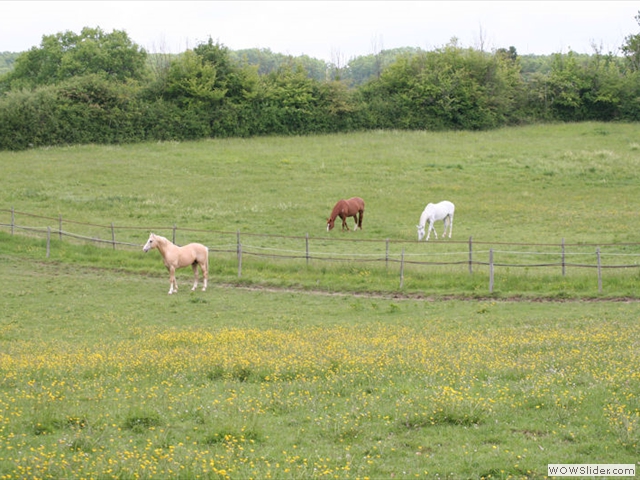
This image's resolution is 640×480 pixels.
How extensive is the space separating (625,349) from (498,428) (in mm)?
4567

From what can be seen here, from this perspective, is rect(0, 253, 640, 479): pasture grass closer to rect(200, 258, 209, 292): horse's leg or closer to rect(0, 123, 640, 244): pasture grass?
rect(200, 258, 209, 292): horse's leg

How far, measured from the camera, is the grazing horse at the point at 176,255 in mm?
20938

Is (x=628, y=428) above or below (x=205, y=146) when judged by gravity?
below

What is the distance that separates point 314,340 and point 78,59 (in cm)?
6219

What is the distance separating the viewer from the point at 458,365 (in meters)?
10.4

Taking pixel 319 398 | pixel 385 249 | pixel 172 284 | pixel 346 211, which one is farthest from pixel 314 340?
pixel 346 211

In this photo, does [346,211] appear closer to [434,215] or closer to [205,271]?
[434,215]

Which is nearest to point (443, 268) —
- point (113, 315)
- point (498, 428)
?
point (113, 315)

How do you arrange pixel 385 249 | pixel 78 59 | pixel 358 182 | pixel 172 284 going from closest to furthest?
1. pixel 172 284
2. pixel 385 249
3. pixel 358 182
4. pixel 78 59

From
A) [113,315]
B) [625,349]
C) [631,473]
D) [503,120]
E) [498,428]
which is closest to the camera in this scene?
[631,473]

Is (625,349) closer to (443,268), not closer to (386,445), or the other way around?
(386,445)

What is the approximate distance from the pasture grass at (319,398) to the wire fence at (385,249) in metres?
5.18

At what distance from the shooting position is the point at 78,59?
6756 cm

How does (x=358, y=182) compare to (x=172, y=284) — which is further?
(x=358, y=182)
